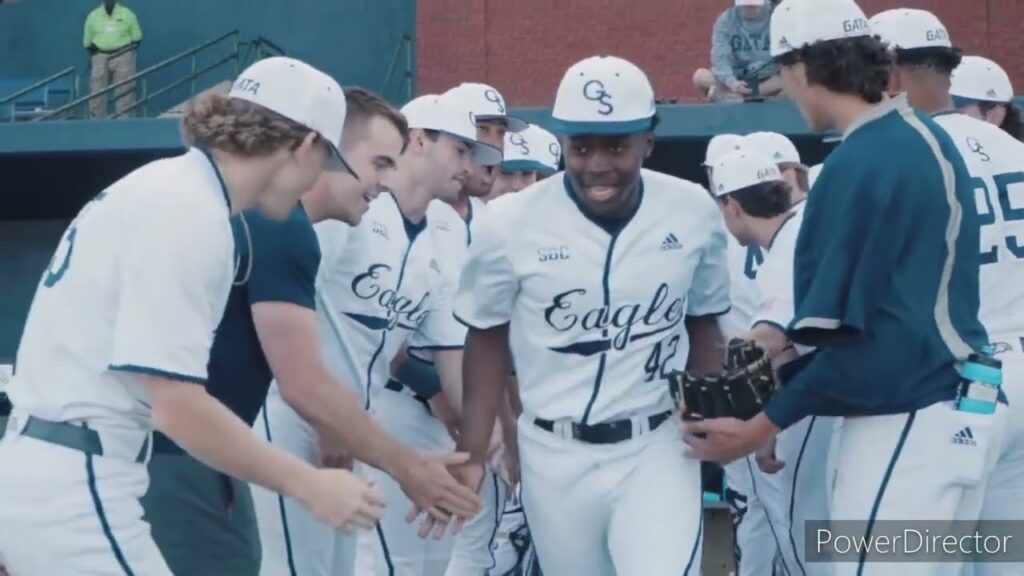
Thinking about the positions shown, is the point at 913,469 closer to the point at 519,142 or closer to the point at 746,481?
the point at 746,481

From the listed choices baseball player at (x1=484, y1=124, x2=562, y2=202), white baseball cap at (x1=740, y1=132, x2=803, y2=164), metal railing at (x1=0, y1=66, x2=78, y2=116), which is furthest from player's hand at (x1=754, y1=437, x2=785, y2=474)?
metal railing at (x1=0, y1=66, x2=78, y2=116)

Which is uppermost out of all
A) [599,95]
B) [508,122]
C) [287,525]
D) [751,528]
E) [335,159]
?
[508,122]

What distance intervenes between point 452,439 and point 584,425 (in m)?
1.72

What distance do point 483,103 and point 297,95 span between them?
335cm

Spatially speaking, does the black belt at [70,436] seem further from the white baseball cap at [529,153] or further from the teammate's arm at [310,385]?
the white baseball cap at [529,153]

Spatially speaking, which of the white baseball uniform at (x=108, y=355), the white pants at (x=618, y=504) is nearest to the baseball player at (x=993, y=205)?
the white pants at (x=618, y=504)

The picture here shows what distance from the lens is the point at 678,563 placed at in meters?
5.14

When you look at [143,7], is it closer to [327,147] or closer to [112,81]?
[112,81]

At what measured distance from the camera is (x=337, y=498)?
3.77 m

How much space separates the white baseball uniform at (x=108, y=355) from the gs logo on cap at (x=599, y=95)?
68.4 inches

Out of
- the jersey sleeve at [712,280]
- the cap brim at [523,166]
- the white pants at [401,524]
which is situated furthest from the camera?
the cap brim at [523,166]

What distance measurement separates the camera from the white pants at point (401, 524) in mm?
6523

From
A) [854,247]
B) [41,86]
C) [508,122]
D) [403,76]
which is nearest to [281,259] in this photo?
[854,247]

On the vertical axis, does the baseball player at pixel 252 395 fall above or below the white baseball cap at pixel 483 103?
below
